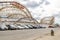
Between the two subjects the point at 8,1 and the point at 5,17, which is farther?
the point at 5,17

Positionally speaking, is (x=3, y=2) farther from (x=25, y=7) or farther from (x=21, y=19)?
(x=21, y=19)

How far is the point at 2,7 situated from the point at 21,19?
29614 mm

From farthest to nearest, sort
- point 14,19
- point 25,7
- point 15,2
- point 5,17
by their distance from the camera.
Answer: point 14,19 < point 5,17 < point 25,7 < point 15,2

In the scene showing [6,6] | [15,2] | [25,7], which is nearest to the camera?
[15,2]

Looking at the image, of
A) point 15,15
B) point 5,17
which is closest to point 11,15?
point 15,15

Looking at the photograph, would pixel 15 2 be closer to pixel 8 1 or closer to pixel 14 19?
pixel 8 1

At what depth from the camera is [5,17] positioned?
157 meters

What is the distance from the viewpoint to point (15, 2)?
398ft

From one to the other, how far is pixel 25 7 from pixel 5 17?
100ft

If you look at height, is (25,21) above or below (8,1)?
below

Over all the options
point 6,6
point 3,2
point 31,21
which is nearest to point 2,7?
point 6,6

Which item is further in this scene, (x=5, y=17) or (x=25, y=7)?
(x=5, y=17)

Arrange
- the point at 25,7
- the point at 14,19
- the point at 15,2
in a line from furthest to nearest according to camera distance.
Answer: the point at 14,19 → the point at 25,7 → the point at 15,2

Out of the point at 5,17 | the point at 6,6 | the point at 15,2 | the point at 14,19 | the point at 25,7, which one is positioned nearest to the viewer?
the point at 15,2
